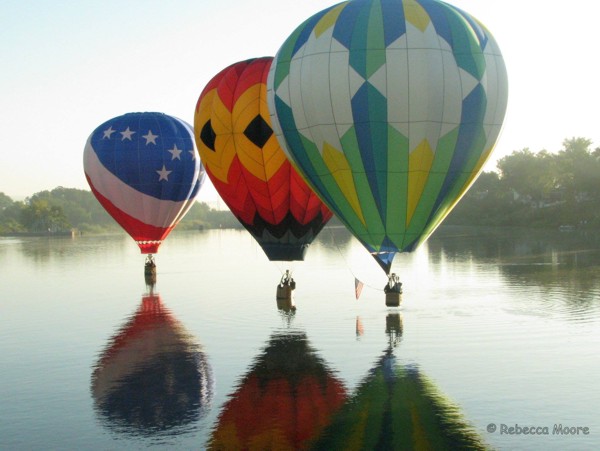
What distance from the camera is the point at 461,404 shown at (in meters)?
22.7

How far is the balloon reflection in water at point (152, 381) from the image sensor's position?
21.6 metres

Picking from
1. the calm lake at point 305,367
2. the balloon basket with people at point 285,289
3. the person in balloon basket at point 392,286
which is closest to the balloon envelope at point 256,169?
the balloon basket with people at point 285,289

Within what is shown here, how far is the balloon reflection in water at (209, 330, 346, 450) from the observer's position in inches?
777

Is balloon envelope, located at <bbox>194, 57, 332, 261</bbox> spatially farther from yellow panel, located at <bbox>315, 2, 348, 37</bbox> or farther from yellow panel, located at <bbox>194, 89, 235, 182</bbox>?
yellow panel, located at <bbox>315, 2, 348, 37</bbox>

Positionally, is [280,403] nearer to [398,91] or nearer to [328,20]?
[398,91]

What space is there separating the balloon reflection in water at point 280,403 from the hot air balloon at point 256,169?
932 cm

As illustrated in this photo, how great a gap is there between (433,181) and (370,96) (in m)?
3.72

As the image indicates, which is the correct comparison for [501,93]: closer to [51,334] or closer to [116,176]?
[51,334]

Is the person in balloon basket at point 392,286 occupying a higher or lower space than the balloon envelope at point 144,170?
lower

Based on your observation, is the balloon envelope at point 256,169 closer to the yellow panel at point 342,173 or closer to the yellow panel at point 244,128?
the yellow panel at point 244,128

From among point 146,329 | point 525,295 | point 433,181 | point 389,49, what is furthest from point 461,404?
point 525,295

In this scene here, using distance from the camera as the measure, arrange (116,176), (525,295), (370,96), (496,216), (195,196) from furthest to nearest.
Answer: (496,216)
(195,196)
(116,176)
(525,295)
(370,96)

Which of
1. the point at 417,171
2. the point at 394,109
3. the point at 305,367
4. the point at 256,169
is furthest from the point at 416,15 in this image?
the point at 305,367

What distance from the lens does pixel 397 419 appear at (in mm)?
21297
